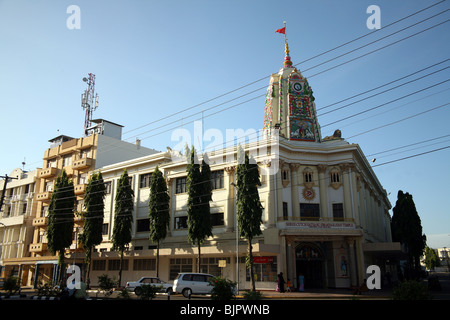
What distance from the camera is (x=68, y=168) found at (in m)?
53.6

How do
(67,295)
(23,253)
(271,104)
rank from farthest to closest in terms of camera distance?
(23,253)
(271,104)
(67,295)

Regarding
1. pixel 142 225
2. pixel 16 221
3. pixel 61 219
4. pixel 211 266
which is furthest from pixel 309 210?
pixel 16 221

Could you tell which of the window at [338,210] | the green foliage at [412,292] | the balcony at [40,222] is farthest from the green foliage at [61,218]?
the green foliage at [412,292]

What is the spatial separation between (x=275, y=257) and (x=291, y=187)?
758cm

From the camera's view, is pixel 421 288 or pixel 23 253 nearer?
pixel 421 288

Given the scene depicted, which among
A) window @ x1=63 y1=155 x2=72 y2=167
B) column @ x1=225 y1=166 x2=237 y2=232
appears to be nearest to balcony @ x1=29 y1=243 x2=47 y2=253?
window @ x1=63 y1=155 x2=72 y2=167

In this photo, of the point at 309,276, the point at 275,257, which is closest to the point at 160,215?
the point at 275,257

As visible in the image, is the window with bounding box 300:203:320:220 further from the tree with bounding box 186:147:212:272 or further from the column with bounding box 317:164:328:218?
the tree with bounding box 186:147:212:272

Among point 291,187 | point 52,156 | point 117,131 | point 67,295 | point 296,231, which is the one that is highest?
point 117,131

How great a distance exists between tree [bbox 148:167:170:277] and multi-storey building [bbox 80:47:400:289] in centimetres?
196

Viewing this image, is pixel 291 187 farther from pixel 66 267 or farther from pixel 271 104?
pixel 66 267

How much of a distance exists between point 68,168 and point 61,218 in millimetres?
12280

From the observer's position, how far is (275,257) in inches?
1350
